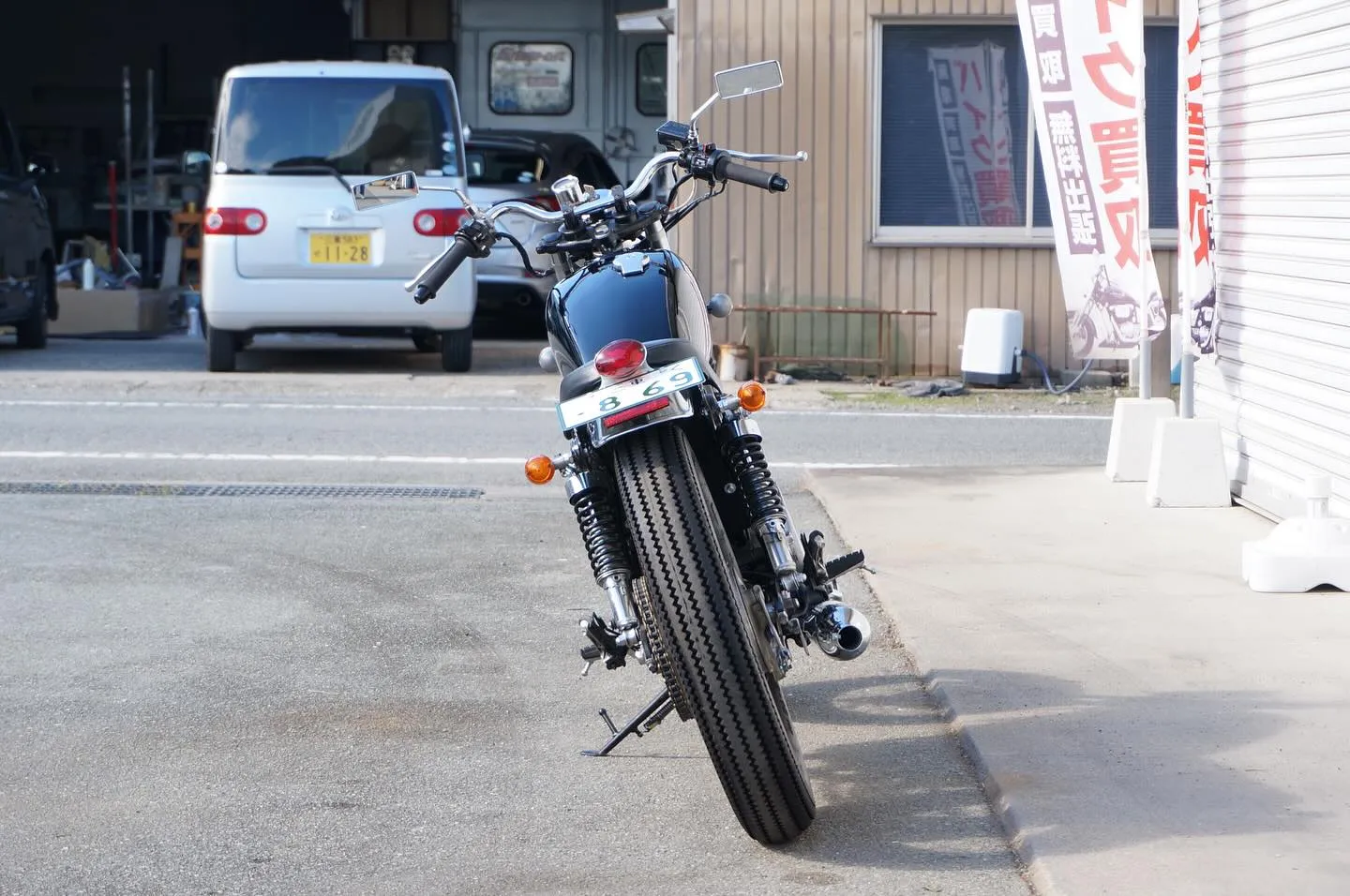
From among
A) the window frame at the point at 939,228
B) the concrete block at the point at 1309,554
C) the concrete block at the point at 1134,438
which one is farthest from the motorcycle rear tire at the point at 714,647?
the window frame at the point at 939,228

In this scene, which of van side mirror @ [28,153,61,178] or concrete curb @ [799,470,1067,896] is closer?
concrete curb @ [799,470,1067,896]

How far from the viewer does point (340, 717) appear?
4.91 meters

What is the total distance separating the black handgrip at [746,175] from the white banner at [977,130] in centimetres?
919

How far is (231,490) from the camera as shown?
855cm

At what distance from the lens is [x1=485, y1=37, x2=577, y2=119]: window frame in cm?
1992

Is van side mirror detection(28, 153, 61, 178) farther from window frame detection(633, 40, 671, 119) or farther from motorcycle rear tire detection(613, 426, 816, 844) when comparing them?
motorcycle rear tire detection(613, 426, 816, 844)

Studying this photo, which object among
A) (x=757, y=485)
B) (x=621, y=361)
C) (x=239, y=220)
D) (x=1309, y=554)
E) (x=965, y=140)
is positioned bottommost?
(x=1309, y=554)

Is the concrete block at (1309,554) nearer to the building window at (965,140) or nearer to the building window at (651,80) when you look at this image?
the building window at (965,140)

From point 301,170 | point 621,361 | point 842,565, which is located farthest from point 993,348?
point 621,361

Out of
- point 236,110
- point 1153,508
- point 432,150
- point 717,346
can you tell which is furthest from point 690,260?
point 1153,508

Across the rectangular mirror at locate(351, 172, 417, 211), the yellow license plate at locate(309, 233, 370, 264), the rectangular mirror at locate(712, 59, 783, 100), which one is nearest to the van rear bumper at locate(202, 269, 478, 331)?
the yellow license plate at locate(309, 233, 370, 264)

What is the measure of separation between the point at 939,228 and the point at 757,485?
387 inches

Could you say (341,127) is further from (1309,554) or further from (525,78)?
(1309,554)

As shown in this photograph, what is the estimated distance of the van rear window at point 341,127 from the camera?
1323 centimetres
